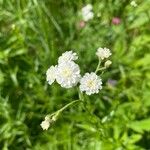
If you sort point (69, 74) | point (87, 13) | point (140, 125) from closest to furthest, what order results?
point (69, 74), point (140, 125), point (87, 13)

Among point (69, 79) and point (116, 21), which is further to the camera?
point (116, 21)

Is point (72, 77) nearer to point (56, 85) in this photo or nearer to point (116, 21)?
point (56, 85)

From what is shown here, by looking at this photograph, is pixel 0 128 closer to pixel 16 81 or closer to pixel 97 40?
pixel 16 81

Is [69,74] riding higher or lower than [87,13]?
lower

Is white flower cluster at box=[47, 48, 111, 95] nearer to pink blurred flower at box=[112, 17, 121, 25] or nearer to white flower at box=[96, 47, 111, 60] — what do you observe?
white flower at box=[96, 47, 111, 60]

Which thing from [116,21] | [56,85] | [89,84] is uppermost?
[116,21]

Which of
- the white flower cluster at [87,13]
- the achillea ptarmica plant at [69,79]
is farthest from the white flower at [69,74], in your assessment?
the white flower cluster at [87,13]

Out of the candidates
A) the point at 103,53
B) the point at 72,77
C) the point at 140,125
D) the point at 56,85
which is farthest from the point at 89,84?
the point at 56,85
